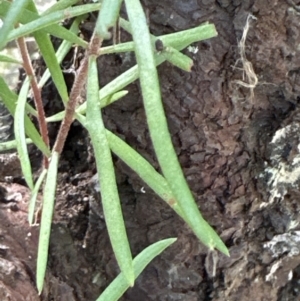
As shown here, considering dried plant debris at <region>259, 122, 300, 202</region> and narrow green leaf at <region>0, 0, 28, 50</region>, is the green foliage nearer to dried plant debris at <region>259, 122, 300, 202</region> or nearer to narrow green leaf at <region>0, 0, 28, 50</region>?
narrow green leaf at <region>0, 0, 28, 50</region>

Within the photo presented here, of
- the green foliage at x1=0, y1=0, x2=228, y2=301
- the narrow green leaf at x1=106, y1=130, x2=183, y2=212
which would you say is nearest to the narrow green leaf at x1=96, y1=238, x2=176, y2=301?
the green foliage at x1=0, y1=0, x2=228, y2=301

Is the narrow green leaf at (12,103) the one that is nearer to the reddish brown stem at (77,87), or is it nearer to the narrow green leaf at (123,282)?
the reddish brown stem at (77,87)

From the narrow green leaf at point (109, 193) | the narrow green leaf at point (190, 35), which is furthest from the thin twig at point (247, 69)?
the narrow green leaf at point (109, 193)

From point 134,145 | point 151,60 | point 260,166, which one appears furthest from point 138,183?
point 151,60

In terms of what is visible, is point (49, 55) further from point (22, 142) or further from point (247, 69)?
point (247, 69)

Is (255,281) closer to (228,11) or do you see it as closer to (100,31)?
(228,11)

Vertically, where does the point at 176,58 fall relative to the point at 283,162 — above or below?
above

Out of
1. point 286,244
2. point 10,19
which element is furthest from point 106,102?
point 286,244
